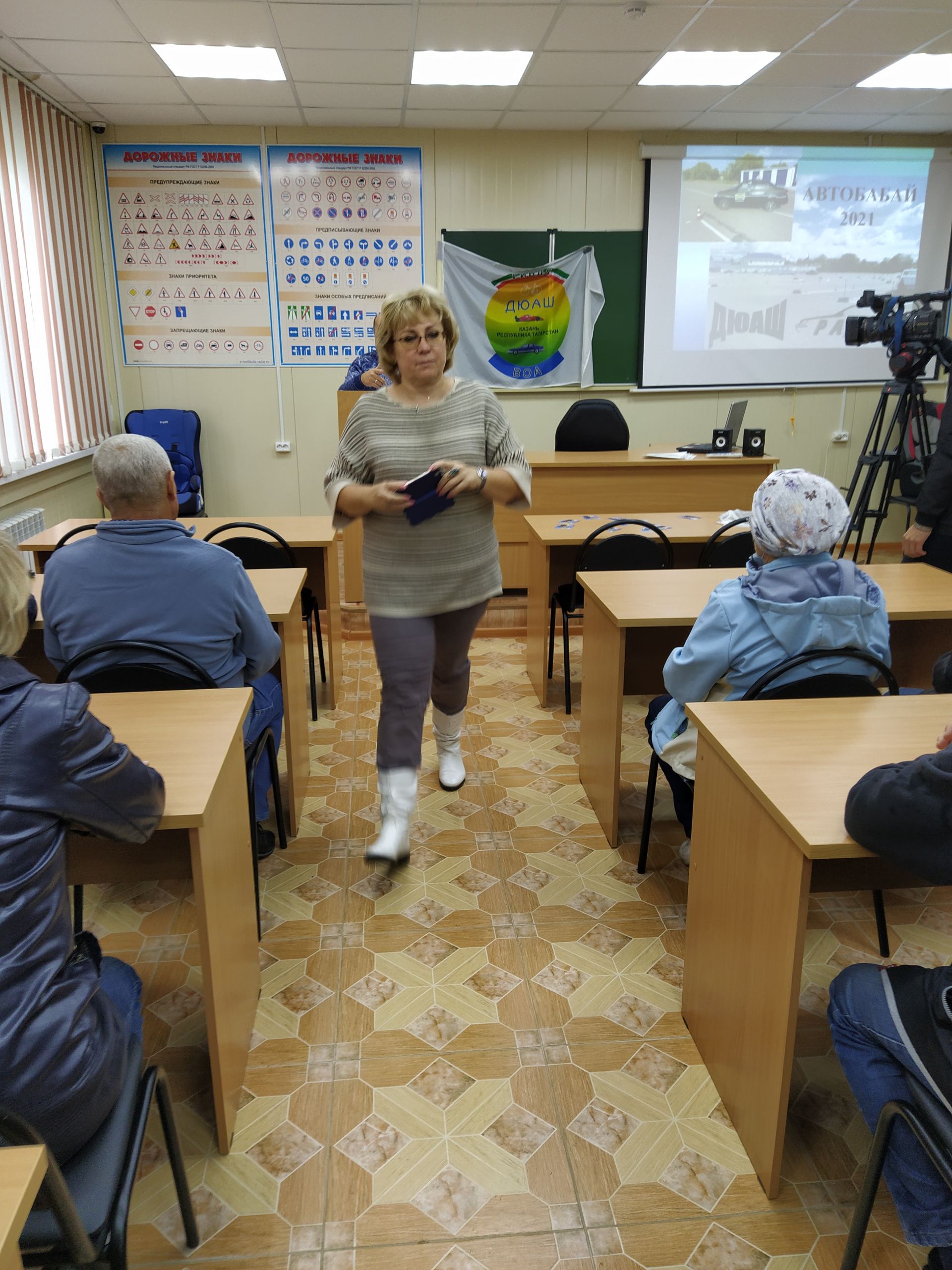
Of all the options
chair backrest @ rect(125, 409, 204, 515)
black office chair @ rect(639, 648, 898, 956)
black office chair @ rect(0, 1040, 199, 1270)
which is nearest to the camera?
black office chair @ rect(0, 1040, 199, 1270)

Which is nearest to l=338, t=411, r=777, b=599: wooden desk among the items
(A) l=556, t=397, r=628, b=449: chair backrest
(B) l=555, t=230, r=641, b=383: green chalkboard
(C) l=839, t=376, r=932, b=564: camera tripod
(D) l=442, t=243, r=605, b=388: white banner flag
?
(A) l=556, t=397, r=628, b=449: chair backrest

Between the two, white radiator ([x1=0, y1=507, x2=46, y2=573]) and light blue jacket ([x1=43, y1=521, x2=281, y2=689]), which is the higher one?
light blue jacket ([x1=43, y1=521, x2=281, y2=689])

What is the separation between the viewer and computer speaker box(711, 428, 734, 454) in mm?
4766

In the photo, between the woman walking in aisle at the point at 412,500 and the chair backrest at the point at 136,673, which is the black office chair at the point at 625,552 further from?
the chair backrest at the point at 136,673

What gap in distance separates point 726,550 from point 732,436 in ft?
5.63

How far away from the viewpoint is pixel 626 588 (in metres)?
2.68

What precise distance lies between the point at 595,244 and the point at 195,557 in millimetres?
5184

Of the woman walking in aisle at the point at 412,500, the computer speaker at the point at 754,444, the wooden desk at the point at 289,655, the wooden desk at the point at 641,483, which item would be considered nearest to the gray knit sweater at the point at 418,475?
the woman walking in aisle at the point at 412,500

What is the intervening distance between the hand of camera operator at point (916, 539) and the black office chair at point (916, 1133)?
2.59m

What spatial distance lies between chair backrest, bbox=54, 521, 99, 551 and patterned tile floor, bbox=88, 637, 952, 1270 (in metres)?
1.35

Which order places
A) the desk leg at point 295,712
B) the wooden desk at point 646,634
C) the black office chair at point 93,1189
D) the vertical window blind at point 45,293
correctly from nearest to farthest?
the black office chair at point 93,1189, the wooden desk at point 646,634, the desk leg at point 295,712, the vertical window blind at point 45,293

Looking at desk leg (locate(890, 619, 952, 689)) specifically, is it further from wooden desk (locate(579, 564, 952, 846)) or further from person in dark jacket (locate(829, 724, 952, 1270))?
person in dark jacket (locate(829, 724, 952, 1270))

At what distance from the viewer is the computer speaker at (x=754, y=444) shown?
182 inches

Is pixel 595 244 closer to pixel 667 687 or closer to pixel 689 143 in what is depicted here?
pixel 689 143
